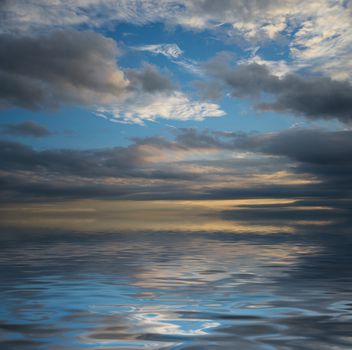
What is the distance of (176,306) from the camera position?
40.0 feet

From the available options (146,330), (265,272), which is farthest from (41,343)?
(265,272)

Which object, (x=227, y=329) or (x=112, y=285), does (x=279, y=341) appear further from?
(x=112, y=285)

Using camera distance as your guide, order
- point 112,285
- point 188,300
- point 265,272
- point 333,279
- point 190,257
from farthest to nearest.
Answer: point 190,257 < point 265,272 < point 333,279 < point 112,285 < point 188,300

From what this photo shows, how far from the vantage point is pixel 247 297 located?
13.7m

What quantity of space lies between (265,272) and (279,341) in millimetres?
11899

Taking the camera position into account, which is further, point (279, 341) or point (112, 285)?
point (112, 285)

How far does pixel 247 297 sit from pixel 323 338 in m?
4.98

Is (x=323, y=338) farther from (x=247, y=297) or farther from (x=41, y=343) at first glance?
(x=41, y=343)

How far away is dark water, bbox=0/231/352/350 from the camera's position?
8773mm

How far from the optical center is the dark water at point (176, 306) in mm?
8773

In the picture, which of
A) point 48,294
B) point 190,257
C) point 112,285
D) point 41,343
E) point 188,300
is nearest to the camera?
point 41,343

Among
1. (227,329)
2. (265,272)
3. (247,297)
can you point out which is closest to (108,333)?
(227,329)

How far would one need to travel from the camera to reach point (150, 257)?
1097 inches

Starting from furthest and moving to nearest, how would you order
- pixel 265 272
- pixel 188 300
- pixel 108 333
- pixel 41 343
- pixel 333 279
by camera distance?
1. pixel 265 272
2. pixel 333 279
3. pixel 188 300
4. pixel 108 333
5. pixel 41 343
